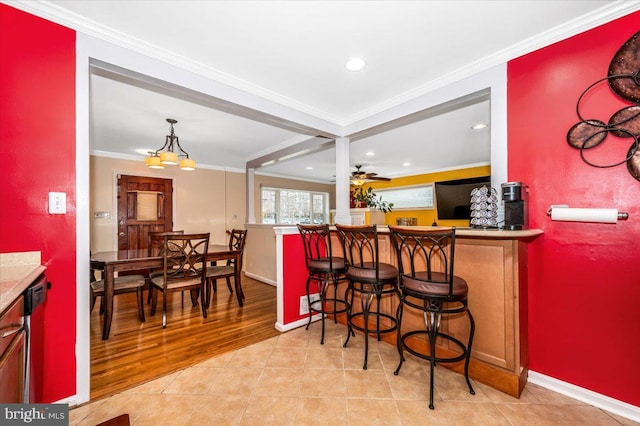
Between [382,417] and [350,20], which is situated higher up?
[350,20]

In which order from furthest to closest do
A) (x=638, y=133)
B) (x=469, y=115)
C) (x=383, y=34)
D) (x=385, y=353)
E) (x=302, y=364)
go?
(x=469, y=115)
(x=385, y=353)
(x=302, y=364)
(x=383, y=34)
(x=638, y=133)

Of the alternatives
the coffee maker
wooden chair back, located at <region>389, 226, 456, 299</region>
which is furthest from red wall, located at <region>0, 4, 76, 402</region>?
the coffee maker

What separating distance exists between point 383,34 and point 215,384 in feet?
8.97

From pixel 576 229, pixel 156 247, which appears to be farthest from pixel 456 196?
pixel 156 247

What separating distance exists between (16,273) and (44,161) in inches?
26.7

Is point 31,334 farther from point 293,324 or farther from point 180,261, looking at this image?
point 293,324

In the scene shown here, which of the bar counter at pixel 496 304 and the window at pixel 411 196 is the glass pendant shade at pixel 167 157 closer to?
the bar counter at pixel 496 304

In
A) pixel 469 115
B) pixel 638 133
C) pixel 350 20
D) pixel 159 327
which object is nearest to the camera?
pixel 638 133

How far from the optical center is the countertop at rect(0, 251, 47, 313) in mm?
959

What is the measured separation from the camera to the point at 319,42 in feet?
6.37

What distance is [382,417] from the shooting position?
5.08 feet

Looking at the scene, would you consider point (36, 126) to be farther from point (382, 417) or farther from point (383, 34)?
point (382, 417)

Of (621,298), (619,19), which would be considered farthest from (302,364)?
(619,19)

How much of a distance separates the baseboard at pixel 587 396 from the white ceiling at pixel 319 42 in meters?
2.33
